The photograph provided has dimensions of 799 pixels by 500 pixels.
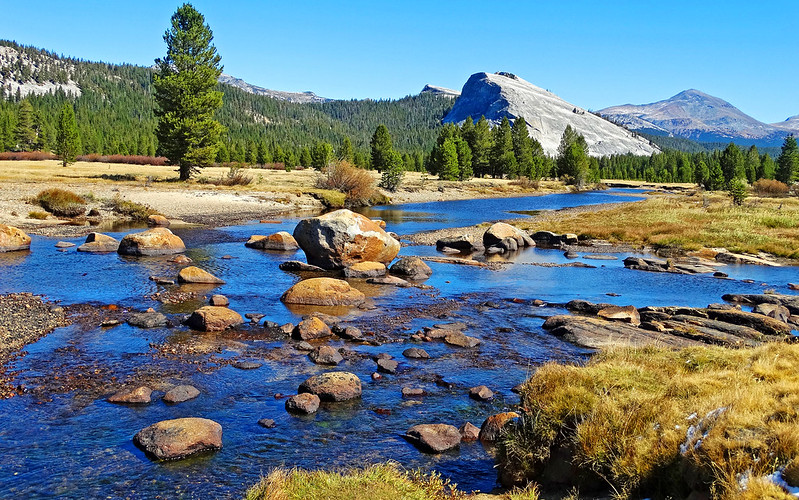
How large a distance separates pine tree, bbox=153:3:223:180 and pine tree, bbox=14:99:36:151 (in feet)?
304

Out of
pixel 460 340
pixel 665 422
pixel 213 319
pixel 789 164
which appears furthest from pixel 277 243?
pixel 789 164

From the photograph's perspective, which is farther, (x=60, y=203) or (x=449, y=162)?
(x=449, y=162)

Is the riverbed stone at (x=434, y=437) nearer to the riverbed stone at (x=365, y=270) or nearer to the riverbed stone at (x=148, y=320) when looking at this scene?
the riverbed stone at (x=148, y=320)

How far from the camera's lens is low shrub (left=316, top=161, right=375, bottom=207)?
8344cm

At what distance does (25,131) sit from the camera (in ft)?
458

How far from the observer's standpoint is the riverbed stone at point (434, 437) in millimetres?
11578

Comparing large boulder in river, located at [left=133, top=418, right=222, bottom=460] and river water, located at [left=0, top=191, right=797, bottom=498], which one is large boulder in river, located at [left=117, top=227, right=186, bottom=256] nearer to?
river water, located at [left=0, top=191, right=797, bottom=498]

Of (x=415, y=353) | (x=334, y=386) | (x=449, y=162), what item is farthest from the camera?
(x=449, y=162)

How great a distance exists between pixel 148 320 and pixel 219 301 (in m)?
3.40

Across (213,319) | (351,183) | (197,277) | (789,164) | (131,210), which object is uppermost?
(789,164)

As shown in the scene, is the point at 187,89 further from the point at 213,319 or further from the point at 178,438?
the point at 178,438

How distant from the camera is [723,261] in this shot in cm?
3956

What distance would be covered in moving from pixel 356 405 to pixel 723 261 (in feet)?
115

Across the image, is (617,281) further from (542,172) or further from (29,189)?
(542,172)
